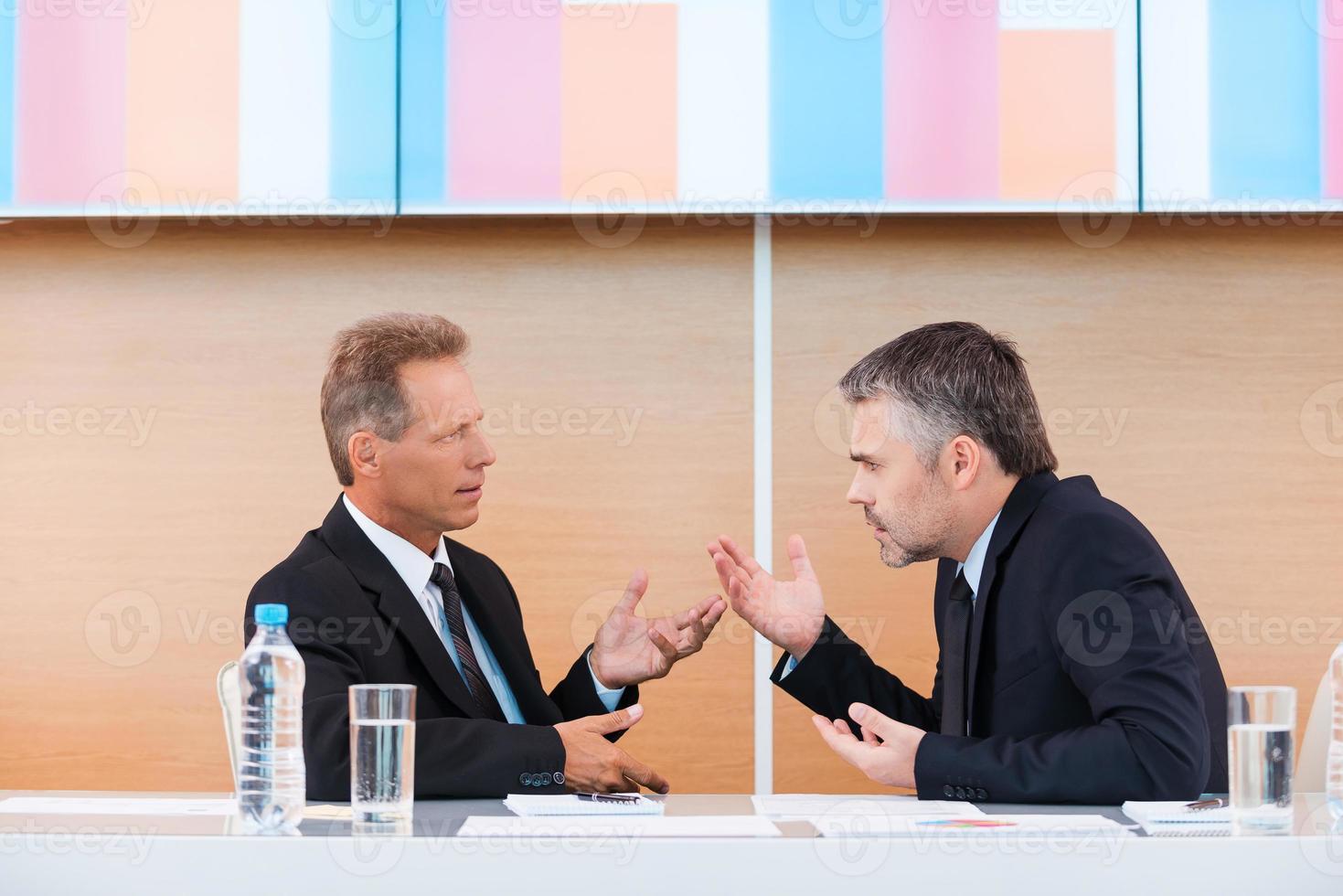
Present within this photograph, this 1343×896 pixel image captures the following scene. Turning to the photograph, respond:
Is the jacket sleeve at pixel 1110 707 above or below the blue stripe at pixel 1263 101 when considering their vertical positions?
below

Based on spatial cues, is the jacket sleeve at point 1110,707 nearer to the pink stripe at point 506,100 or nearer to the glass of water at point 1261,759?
the glass of water at point 1261,759

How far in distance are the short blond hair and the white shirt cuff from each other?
0.53 m

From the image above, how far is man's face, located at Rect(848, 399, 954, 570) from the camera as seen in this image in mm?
2164

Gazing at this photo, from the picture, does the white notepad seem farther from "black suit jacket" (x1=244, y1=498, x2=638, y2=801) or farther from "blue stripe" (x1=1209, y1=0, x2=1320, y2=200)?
"blue stripe" (x1=1209, y1=0, x2=1320, y2=200)

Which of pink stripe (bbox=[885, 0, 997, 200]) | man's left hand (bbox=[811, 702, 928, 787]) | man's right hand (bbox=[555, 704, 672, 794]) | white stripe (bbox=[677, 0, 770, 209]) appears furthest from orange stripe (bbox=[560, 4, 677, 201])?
man's left hand (bbox=[811, 702, 928, 787])

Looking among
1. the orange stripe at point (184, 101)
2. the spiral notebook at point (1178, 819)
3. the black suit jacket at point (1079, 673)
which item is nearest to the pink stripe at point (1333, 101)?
the black suit jacket at point (1079, 673)

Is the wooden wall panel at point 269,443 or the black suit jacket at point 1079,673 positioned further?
the wooden wall panel at point 269,443

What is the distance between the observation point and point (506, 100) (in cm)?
300

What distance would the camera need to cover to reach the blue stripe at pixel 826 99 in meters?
2.98

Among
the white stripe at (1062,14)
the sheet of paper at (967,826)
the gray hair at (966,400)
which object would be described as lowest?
the sheet of paper at (967,826)

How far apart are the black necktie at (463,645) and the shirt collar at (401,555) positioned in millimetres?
23

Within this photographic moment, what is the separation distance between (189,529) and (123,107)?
920 millimetres

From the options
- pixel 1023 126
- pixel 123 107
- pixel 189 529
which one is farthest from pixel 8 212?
pixel 1023 126

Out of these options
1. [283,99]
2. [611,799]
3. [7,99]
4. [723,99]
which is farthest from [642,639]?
[7,99]
